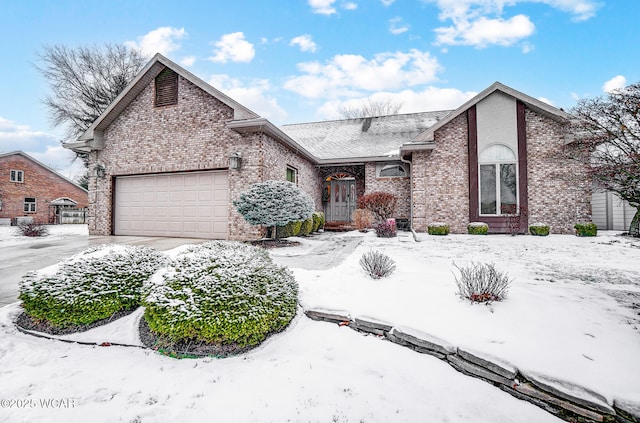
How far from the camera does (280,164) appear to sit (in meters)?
9.20

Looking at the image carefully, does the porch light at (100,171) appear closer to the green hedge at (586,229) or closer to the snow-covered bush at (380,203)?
the snow-covered bush at (380,203)

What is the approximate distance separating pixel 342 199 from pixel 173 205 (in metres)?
6.81

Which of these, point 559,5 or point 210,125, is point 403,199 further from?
point 210,125

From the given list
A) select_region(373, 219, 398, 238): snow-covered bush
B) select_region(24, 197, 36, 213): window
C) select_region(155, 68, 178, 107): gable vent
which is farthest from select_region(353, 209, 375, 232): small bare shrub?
select_region(24, 197, 36, 213): window

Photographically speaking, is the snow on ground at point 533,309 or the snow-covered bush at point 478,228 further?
the snow-covered bush at point 478,228

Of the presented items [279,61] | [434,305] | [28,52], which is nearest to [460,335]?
[434,305]

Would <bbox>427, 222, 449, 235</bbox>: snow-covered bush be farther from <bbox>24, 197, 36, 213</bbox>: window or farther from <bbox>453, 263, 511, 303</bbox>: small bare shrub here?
<bbox>24, 197, 36, 213</bbox>: window

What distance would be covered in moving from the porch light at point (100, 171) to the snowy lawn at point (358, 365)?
7.95m

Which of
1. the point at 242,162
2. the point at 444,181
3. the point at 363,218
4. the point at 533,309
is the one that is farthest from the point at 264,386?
the point at 363,218

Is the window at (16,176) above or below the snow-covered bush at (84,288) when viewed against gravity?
above

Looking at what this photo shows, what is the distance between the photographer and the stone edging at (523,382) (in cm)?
161

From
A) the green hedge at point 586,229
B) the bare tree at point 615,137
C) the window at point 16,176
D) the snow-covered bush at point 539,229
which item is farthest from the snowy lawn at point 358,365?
the window at point 16,176

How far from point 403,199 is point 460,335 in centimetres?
934

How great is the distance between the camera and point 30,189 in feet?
61.6
